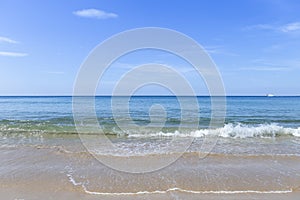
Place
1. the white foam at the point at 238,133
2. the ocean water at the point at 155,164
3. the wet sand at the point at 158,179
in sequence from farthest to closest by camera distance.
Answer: the white foam at the point at 238,133, the ocean water at the point at 155,164, the wet sand at the point at 158,179

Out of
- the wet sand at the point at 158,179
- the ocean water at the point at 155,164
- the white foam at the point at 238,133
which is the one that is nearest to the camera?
the wet sand at the point at 158,179

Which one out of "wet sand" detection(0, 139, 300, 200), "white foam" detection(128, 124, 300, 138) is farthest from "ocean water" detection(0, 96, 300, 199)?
"white foam" detection(128, 124, 300, 138)

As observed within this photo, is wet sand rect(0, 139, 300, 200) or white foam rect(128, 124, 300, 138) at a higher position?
white foam rect(128, 124, 300, 138)

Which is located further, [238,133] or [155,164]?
[238,133]

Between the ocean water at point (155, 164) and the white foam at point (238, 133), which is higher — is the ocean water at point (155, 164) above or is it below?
below

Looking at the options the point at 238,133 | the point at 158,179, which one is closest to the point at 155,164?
the point at 158,179

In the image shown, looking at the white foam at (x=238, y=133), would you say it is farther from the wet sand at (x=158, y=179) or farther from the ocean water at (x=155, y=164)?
the wet sand at (x=158, y=179)

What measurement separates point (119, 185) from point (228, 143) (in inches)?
278

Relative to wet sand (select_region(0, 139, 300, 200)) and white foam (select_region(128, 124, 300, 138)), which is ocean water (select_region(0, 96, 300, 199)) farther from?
white foam (select_region(128, 124, 300, 138))

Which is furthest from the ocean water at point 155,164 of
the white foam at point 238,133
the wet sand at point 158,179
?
the white foam at point 238,133

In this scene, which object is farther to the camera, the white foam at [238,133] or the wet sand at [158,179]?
the white foam at [238,133]

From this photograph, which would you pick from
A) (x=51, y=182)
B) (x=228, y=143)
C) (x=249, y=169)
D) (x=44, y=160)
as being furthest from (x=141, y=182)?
(x=228, y=143)

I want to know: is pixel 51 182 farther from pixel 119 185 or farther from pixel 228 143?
pixel 228 143

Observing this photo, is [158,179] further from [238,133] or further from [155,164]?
[238,133]
